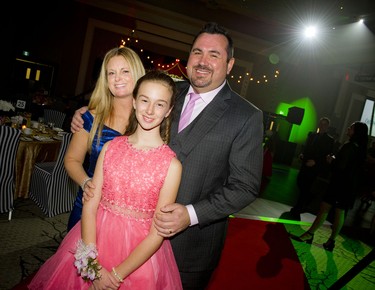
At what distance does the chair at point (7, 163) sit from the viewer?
3.35 meters

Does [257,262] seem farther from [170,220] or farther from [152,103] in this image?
[152,103]

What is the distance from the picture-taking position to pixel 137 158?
147cm

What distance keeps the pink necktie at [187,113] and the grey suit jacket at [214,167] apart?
0.10 feet

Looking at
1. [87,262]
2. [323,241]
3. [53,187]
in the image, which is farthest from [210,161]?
[323,241]

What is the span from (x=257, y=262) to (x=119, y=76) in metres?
2.88

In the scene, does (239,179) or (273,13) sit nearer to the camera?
(239,179)

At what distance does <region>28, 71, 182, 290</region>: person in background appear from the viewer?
1379 millimetres

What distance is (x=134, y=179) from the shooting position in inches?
56.7

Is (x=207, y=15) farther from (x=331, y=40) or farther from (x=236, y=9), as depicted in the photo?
(x=331, y=40)

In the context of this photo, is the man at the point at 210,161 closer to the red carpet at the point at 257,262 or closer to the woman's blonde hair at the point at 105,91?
the woman's blonde hair at the point at 105,91

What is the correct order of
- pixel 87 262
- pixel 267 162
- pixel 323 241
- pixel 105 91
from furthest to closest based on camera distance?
1. pixel 267 162
2. pixel 323 241
3. pixel 105 91
4. pixel 87 262

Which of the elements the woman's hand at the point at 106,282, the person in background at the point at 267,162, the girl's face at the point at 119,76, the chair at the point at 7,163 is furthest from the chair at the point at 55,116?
the woman's hand at the point at 106,282

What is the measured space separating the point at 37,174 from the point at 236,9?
7862 mm

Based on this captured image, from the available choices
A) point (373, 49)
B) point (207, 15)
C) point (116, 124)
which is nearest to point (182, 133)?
point (116, 124)
